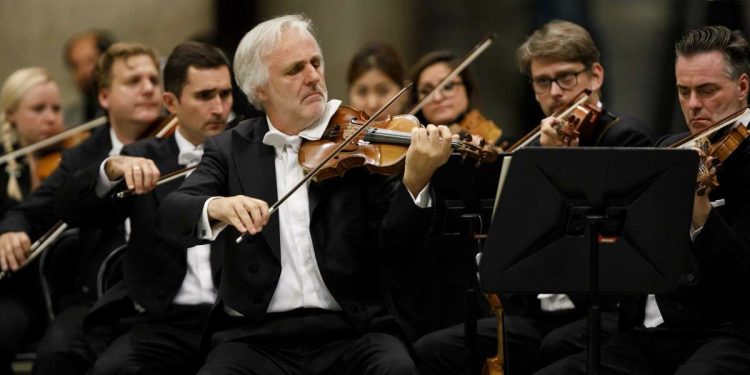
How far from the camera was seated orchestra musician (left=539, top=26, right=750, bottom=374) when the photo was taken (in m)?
3.03

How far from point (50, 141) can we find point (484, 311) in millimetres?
2034

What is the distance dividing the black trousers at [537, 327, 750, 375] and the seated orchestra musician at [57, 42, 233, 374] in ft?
3.74

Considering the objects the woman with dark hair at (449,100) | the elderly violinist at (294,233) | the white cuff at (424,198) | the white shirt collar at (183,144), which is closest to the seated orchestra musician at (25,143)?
the white shirt collar at (183,144)

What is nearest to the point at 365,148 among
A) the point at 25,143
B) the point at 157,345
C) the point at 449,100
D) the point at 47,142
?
the point at 157,345

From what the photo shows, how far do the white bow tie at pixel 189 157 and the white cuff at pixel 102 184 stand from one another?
9.7 inches

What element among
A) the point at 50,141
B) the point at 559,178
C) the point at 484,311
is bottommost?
the point at 484,311

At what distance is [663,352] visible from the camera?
10.6 ft

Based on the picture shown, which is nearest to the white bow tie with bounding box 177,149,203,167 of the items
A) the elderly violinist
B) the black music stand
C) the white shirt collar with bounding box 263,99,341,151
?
the elderly violinist

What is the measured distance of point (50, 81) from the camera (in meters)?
5.00

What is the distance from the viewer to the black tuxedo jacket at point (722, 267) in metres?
2.98

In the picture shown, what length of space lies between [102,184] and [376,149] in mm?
990

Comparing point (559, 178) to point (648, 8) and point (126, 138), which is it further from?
point (648, 8)

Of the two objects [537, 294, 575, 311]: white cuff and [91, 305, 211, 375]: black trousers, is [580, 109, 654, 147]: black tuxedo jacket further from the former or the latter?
[91, 305, 211, 375]: black trousers

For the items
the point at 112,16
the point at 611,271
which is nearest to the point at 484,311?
the point at 611,271
